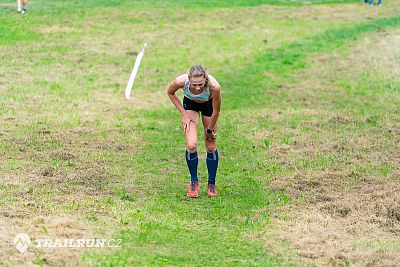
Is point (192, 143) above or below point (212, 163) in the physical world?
above

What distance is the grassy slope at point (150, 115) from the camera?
10.8 metres

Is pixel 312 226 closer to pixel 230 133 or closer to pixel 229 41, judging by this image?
pixel 230 133

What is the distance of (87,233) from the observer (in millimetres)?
9891

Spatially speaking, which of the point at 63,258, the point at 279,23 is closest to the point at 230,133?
the point at 63,258

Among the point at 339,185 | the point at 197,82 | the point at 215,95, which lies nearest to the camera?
the point at 197,82

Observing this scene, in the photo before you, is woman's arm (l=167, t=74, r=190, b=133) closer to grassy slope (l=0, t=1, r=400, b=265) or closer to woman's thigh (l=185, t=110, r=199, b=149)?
woman's thigh (l=185, t=110, r=199, b=149)

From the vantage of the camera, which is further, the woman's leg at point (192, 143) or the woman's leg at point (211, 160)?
the woman's leg at point (211, 160)

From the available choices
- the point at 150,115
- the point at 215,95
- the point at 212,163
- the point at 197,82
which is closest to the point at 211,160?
the point at 212,163

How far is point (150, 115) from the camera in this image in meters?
18.4

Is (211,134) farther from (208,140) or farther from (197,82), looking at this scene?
(197,82)

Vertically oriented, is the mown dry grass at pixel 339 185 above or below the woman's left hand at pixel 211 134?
below

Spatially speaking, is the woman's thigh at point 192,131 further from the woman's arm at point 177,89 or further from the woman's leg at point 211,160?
the woman's leg at point 211,160

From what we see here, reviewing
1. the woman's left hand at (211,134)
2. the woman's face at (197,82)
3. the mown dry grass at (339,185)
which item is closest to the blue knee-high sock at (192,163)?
the woman's left hand at (211,134)

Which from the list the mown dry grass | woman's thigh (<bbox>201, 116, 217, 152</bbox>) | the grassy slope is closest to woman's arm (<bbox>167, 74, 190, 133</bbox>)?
woman's thigh (<bbox>201, 116, 217, 152</bbox>)
